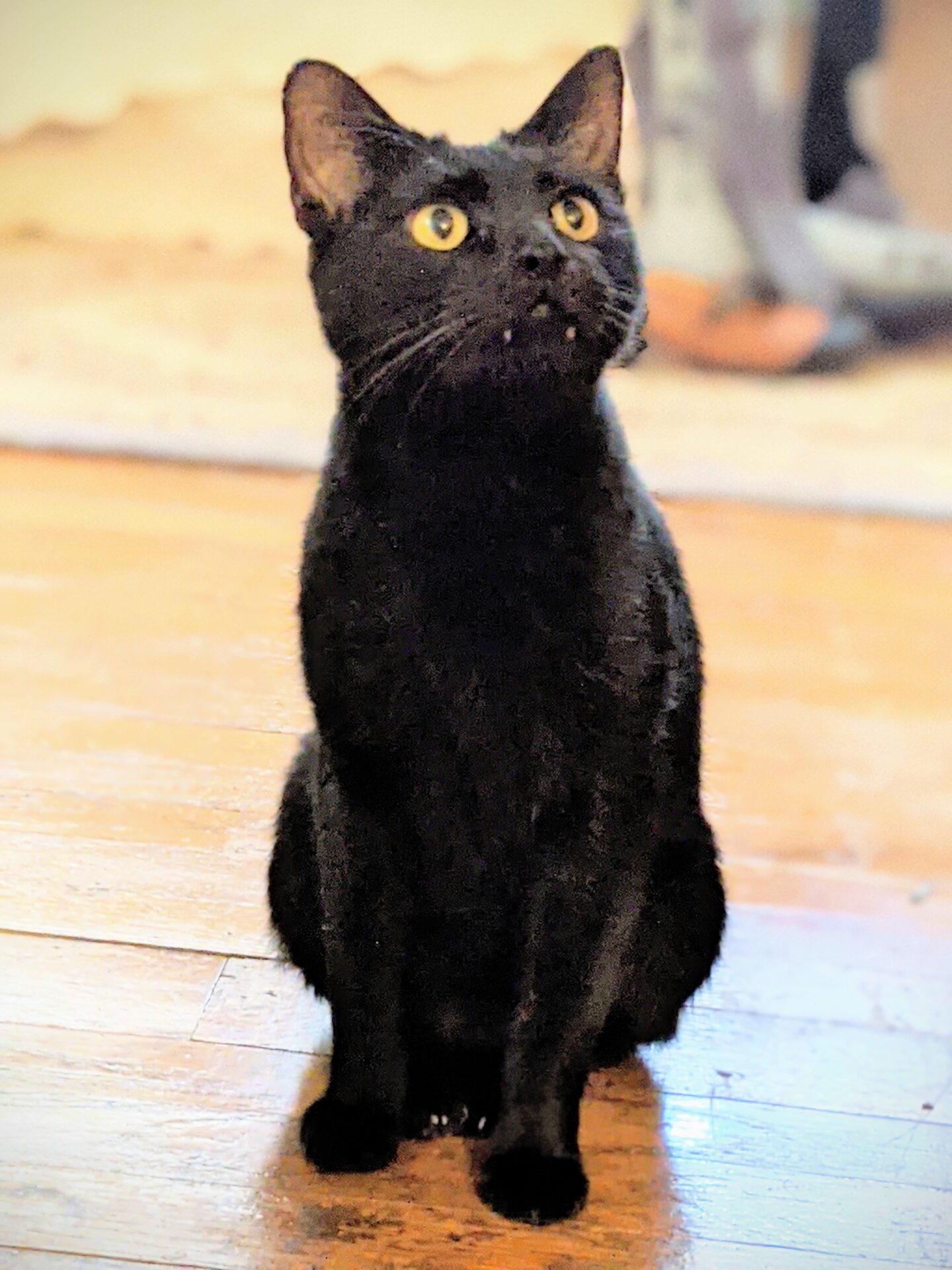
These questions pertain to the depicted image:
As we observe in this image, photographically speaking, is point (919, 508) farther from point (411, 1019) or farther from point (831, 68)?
point (411, 1019)

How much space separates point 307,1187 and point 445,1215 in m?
0.10

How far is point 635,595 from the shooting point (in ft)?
2.74

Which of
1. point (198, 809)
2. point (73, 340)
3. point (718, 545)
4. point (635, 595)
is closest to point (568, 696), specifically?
point (635, 595)

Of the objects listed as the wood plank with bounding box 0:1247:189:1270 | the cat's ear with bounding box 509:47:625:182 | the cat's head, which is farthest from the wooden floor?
the cat's ear with bounding box 509:47:625:182

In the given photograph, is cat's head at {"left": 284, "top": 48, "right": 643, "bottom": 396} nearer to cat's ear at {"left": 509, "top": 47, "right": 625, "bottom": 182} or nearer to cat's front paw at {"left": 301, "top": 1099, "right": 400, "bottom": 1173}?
cat's ear at {"left": 509, "top": 47, "right": 625, "bottom": 182}

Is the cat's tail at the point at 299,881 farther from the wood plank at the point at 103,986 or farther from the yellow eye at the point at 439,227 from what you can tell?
the yellow eye at the point at 439,227

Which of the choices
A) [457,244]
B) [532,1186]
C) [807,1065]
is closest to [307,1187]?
[532,1186]

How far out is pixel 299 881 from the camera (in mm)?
974

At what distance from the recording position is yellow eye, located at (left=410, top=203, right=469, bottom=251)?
30.1 inches

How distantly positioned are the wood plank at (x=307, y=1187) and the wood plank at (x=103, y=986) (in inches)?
1.0

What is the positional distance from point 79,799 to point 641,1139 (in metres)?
0.62

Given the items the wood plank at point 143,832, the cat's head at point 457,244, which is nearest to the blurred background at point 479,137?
the wood plank at point 143,832

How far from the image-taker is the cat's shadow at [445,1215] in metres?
0.88

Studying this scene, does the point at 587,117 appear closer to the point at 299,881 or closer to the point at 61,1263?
the point at 299,881
